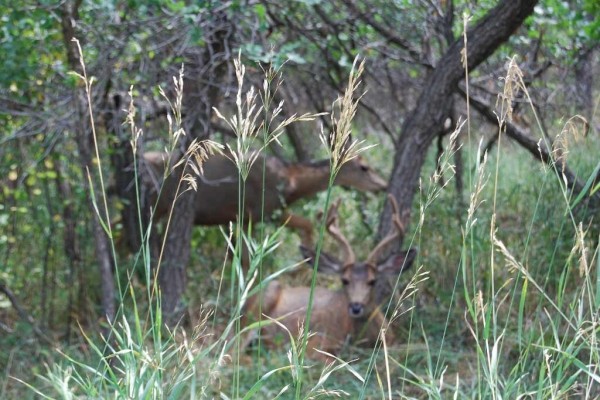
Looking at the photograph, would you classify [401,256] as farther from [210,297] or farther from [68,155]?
[68,155]

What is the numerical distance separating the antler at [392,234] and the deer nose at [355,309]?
35 centimetres

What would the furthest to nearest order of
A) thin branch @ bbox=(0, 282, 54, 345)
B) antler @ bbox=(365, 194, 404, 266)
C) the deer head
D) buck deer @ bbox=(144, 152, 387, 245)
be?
buck deer @ bbox=(144, 152, 387, 245) < the deer head < thin branch @ bbox=(0, 282, 54, 345) < antler @ bbox=(365, 194, 404, 266)

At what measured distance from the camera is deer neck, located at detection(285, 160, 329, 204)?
33.3 ft

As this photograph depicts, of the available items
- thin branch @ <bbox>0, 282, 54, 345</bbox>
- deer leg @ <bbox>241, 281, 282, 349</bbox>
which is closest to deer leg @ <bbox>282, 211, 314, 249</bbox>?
deer leg @ <bbox>241, 281, 282, 349</bbox>

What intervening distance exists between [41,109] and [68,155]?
49 cm

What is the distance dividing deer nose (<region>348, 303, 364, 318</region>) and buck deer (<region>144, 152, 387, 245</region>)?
245 cm

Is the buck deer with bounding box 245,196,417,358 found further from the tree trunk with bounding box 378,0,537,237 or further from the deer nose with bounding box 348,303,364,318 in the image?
the tree trunk with bounding box 378,0,537,237

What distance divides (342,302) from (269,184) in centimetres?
270

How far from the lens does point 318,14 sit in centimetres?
792

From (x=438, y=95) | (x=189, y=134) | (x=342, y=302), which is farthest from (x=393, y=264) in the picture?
(x=189, y=134)

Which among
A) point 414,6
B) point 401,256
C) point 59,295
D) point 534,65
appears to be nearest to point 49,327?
point 59,295

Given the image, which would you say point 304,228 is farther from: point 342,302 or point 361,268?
point 361,268

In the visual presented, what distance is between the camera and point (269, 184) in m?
10.3

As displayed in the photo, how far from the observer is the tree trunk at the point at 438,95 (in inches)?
246
